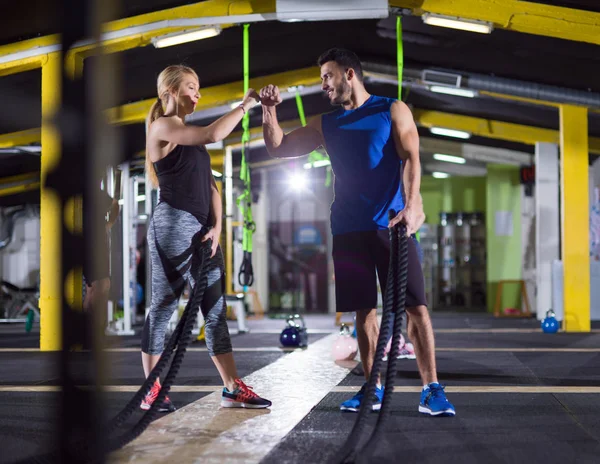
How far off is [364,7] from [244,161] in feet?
5.46

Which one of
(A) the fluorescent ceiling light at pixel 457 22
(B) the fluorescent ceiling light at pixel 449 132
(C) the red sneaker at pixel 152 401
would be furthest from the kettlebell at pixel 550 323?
(C) the red sneaker at pixel 152 401

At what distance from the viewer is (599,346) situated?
21.2 ft

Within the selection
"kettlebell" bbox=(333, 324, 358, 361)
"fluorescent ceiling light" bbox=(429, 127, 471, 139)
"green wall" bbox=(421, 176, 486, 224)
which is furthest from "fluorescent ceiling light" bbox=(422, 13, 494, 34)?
"green wall" bbox=(421, 176, 486, 224)

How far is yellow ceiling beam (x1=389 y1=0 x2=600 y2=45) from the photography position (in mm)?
6539

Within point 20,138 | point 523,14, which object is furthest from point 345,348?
point 20,138

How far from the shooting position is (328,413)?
3021 mm

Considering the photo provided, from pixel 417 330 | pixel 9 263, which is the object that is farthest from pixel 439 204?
pixel 417 330

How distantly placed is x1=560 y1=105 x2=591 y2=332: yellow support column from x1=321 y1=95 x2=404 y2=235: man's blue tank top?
242 inches

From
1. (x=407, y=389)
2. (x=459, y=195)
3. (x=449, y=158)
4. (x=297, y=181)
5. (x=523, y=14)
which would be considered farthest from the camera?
(x=459, y=195)

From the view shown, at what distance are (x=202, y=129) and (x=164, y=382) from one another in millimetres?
958

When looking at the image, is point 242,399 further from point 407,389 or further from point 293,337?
point 293,337

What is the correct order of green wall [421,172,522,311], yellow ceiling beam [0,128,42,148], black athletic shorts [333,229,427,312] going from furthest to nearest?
green wall [421,172,522,311] < yellow ceiling beam [0,128,42,148] < black athletic shorts [333,229,427,312]

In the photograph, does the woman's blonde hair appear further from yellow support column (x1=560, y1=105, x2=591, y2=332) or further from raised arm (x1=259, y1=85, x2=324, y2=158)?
yellow support column (x1=560, y1=105, x2=591, y2=332)

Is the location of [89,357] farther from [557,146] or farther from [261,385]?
[557,146]
